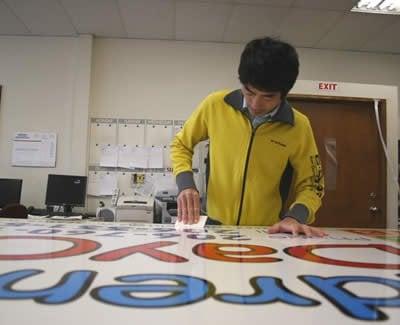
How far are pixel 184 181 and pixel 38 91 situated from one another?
2.95 metres

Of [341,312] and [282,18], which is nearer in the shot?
[341,312]

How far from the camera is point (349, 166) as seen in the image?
316 cm

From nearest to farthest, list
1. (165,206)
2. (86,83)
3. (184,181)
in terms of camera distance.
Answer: (184,181), (165,206), (86,83)

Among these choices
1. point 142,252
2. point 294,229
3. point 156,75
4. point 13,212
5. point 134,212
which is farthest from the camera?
point 156,75

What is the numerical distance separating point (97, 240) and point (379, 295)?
1.89 feet

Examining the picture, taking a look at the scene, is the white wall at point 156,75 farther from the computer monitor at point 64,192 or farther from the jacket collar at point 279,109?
the jacket collar at point 279,109

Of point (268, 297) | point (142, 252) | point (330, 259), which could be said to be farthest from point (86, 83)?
point (268, 297)

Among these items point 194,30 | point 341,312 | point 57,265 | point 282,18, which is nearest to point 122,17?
point 194,30

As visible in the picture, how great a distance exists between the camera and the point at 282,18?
3.09 meters

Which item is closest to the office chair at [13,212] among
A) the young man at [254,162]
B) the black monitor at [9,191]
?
the black monitor at [9,191]

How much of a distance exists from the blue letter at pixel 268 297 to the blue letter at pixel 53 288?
169mm

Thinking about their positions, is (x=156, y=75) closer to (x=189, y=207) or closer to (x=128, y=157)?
(x=128, y=157)

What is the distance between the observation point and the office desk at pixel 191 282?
1.13 ft

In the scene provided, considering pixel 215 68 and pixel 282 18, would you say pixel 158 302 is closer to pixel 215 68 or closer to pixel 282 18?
pixel 282 18
